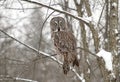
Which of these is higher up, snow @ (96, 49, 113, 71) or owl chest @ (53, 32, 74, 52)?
owl chest @ (53, 32, 74, 52)

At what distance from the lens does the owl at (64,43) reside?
5764 mm

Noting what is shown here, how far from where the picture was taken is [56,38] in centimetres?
608

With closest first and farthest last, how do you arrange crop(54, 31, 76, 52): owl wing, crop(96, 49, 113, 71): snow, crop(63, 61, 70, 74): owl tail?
crop(63, 61, 70, 74): owl tail, crop(54, 31, 76, 52): owl wing, crop(96, 49, 113, 71): snow

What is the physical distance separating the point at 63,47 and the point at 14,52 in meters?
5.47

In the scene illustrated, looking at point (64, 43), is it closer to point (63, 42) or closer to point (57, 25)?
point (63, 42)

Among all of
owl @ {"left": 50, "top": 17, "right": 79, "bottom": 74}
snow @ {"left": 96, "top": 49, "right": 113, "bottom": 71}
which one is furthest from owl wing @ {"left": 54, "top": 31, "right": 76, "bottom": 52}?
snow @ {"left": 96, "top": 49, "right": 113, "bottom": 71}

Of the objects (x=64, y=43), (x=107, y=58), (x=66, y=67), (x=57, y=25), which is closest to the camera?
(x=66, y=67)

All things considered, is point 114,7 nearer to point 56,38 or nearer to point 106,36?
point 106,36

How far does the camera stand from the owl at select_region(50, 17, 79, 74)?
5764 mm

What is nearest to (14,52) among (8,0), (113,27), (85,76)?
(85,76)

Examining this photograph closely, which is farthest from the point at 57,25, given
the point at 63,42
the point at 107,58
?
the point at 107,58

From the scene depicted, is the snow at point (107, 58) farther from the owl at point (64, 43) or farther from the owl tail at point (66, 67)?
the owl tail at point (66, 67)

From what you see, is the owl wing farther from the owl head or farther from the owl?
the owl head

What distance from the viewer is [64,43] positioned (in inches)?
232
